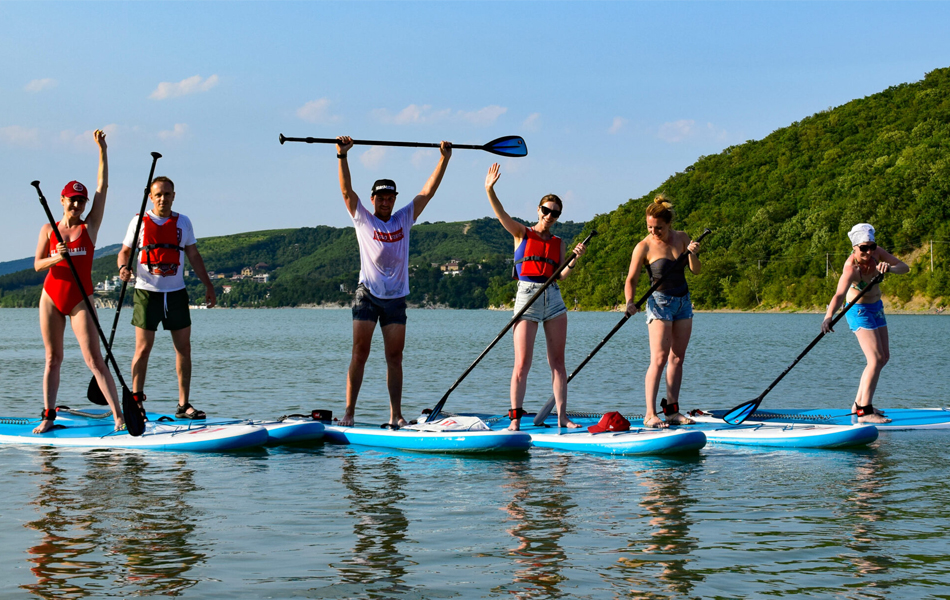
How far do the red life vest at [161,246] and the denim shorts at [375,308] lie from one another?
220 centimetres

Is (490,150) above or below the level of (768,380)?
above

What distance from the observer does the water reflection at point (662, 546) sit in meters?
4.95

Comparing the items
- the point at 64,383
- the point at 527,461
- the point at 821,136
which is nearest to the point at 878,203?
the point at 821,136

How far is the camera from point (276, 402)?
16.2 m

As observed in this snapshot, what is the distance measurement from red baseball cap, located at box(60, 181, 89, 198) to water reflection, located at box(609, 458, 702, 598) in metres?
5.71

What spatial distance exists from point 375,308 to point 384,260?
18.2 inches

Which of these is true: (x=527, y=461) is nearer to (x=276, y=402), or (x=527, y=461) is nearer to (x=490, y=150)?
(x=490, y=150)

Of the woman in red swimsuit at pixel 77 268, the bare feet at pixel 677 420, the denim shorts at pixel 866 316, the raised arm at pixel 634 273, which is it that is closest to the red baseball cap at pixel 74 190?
the woman in red swimsuit at pixel 77 268

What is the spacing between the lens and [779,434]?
967 centimetres

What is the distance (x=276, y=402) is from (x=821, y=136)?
126m

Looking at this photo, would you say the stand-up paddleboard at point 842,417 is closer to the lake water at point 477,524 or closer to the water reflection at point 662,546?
the lake water at point 477,524

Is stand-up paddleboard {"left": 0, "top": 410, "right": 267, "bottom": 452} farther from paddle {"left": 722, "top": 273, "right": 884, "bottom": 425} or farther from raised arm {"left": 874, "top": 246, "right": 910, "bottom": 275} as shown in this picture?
raised arm {"left": 874, "top": 246, "right": 910, "bottom": 275}

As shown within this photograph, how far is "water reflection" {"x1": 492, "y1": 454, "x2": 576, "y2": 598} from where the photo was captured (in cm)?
500

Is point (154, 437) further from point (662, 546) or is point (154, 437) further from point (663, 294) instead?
point (662, 546)
